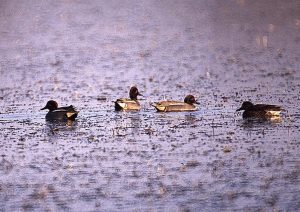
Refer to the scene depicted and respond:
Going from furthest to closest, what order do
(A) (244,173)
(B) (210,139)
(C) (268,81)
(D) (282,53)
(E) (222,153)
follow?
(D) (282,53)
(C) (268,81)
(B) (210,139)
(E) (222,153)
(A) (244,173)

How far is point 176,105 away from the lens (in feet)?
57.4

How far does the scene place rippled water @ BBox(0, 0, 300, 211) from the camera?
10492 mm

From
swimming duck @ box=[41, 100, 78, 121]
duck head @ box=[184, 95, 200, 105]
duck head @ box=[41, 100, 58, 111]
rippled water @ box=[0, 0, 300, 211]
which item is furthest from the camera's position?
duck head @ box=[184, 95, 200, 105]

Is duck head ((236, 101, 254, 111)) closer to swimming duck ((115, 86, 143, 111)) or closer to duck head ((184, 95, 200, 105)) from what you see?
duck head ((184, 95, 200, 105))

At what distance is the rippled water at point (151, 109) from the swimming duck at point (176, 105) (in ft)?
0.54

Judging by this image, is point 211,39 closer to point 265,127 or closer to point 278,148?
point 265,127

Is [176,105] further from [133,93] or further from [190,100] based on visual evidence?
[133,93]

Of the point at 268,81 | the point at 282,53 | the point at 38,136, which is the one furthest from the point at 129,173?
the point at 282,53

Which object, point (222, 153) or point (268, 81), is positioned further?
point (268, 81)

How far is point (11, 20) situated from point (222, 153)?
896 inches

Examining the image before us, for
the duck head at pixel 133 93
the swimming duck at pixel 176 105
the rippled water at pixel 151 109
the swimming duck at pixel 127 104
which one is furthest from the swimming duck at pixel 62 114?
the duck head at pixel 133 93

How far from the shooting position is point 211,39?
2858 cm

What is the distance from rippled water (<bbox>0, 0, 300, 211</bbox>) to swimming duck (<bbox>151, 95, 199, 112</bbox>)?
0.54 ft

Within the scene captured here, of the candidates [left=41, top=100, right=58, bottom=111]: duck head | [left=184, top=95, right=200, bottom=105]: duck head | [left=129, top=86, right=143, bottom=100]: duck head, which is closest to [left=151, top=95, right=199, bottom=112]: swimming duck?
[left=184, top=95, right=200, bottom=105]: duck head
